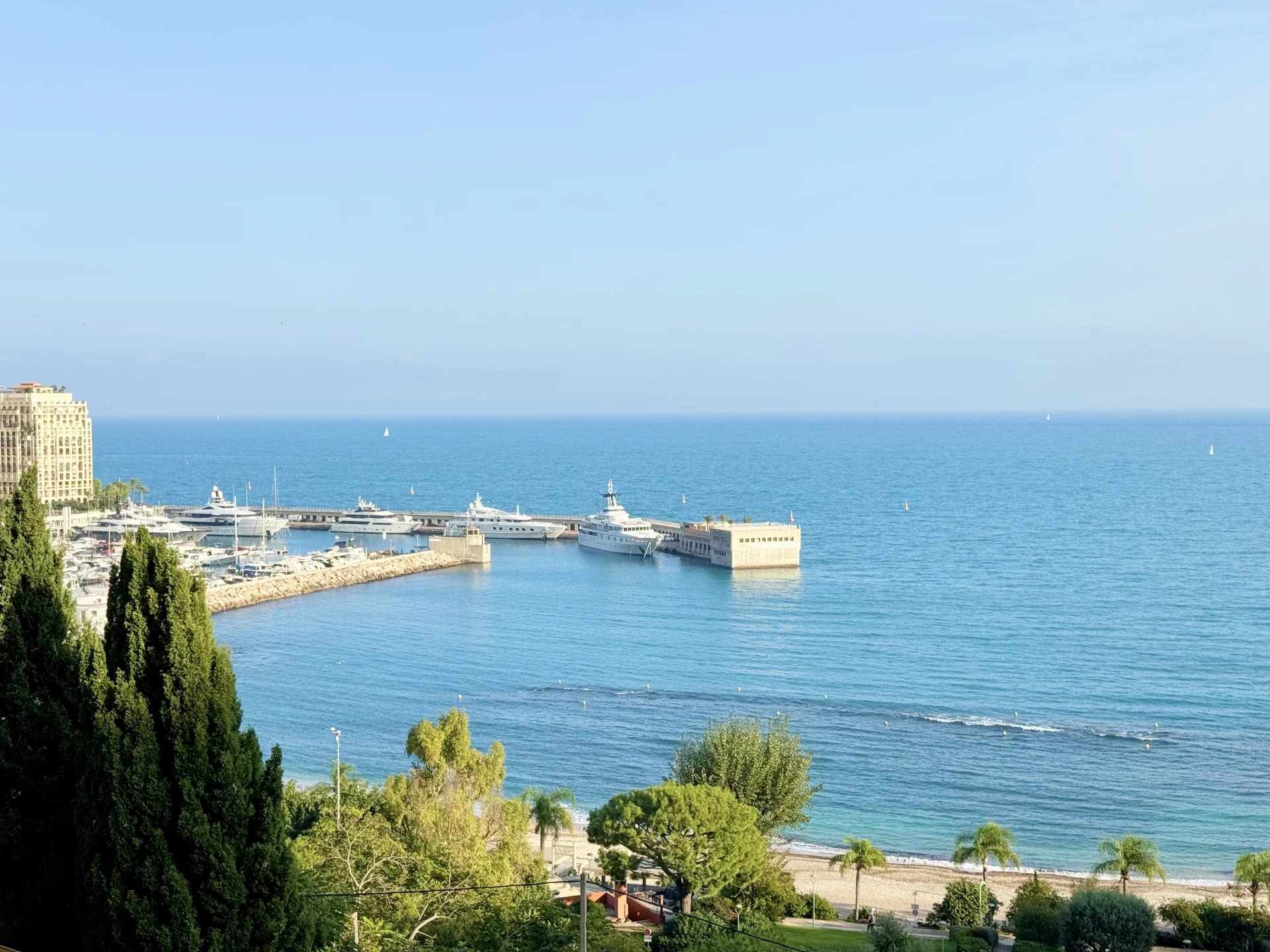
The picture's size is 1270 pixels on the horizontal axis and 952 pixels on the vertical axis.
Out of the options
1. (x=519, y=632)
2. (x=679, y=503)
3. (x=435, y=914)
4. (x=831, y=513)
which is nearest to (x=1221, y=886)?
(x=435, y=914)

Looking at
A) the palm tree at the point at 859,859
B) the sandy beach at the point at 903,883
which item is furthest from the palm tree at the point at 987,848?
the palm tree at the point at 859,859

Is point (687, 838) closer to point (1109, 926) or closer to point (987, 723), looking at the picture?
point (1109, 926)

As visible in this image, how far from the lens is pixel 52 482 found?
10475 cm

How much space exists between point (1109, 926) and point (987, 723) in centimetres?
1879

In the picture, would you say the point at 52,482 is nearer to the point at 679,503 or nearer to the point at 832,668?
the point at 679,503

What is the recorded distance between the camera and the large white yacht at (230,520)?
9331 cm

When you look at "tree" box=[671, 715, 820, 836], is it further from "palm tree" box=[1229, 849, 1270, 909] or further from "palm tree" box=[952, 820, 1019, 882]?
"palm tree" box=[1229, 849, 1270, 909]

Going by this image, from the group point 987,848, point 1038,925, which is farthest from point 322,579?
point 1038,925

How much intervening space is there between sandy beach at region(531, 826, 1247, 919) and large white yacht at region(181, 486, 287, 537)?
2722 inches

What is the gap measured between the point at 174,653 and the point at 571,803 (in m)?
19.2

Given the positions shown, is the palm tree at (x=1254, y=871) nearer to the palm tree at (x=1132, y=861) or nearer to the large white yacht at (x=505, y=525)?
the palm tree at (x=1132, y=861)

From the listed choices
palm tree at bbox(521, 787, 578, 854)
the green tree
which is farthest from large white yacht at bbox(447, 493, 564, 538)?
the green tree

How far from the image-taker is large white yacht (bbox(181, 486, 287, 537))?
93312 mm

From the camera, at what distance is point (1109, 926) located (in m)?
20.8
